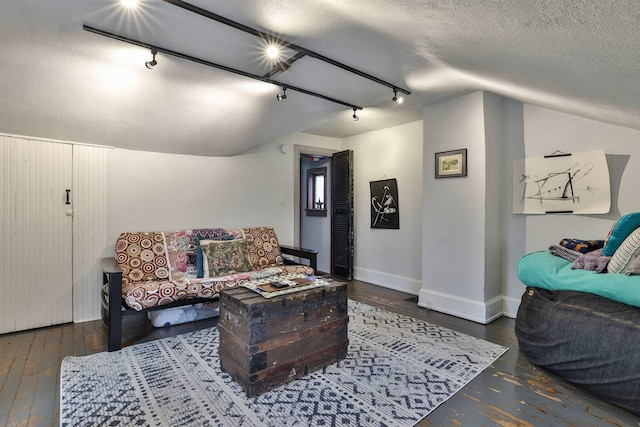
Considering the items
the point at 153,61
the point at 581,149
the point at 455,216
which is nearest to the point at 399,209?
the point at 455,216

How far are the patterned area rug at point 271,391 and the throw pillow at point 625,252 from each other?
3.08 feet

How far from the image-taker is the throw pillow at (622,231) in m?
2.02

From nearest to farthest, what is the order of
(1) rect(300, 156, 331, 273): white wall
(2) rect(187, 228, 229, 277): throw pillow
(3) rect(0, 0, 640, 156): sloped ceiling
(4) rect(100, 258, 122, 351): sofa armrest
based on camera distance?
(3) rect(0, 0, 640, 156): sloped ceiling, (4) rect(100, 258, 122, 351): sofa armrest, (2) rect(187, 228, 229, 277): throw pillow, (1) rect(300, 156, 331, 273): white wall

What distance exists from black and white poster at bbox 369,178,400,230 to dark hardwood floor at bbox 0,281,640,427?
180 centimetres

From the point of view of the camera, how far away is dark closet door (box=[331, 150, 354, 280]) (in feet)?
15.6

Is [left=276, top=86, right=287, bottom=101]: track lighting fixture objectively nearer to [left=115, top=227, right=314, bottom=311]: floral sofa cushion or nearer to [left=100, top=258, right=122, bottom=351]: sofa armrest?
[left=115, top=227, right=314, bottom=311]: floral sofa cushion

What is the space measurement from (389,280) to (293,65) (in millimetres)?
3072

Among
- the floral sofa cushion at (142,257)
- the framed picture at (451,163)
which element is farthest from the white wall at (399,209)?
the floral sofa cushion at (142,257)

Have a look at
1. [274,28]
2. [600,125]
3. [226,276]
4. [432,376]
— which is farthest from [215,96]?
[600,125]

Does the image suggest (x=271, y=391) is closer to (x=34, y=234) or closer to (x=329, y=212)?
(x=34, y=234)

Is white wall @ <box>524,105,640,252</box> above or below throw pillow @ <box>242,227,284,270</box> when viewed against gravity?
above

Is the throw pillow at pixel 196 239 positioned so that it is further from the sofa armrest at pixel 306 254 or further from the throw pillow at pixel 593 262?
the throw pillow at pixel 593 262

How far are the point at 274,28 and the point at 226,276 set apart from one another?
2.15m

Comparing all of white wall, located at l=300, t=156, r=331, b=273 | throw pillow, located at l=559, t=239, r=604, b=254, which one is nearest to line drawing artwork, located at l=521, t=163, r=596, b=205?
throw pillow, located at l=559, t=239, r=604, b=254
